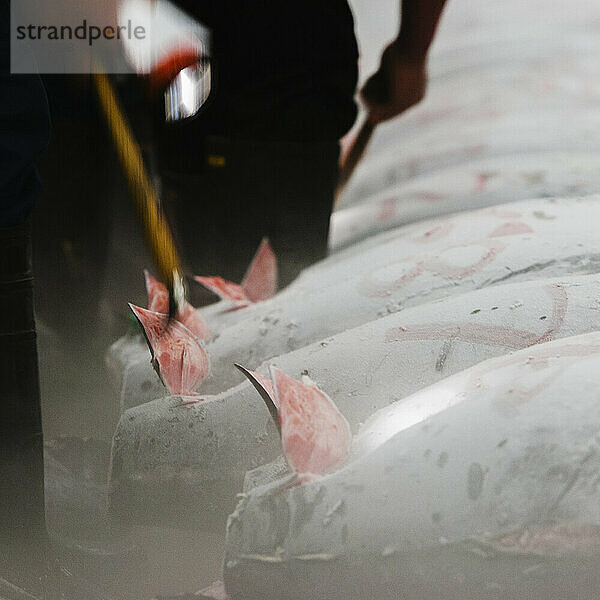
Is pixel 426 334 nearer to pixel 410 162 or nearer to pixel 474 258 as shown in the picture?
pixel 474 258

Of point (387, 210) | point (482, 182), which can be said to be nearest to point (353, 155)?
point (387, 210)

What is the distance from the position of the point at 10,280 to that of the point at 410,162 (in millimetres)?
464

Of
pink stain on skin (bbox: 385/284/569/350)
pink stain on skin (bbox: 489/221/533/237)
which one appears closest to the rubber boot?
pink stain on skin (bbox: 385/284/569/350)

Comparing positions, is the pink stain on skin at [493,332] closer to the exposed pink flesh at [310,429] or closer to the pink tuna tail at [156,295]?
the exposed pink flesh at [310,429]

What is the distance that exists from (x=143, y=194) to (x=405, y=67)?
0.33 m

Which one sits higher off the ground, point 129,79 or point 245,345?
point 129,79

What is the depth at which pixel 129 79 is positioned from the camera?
742 mm

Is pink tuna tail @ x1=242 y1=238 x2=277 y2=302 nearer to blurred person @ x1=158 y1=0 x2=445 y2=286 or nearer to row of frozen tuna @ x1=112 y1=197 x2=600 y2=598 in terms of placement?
blurred person @ x1=158 y1=0 x2=445 y2=286

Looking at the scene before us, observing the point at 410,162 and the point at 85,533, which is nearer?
the point at 85,533

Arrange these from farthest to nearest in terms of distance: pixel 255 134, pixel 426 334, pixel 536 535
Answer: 1. pixel 255 134
2. pixel 426 334
3. pixel 536 535

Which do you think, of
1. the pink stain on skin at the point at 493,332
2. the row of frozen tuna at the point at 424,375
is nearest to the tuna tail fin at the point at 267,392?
the row of frozen tuna at the point at 424,375

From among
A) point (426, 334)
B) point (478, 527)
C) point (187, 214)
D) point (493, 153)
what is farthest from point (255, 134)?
point (478, 527)

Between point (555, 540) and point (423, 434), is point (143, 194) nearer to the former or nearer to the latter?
point (423, 434)

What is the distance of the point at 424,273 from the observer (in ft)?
2.24
